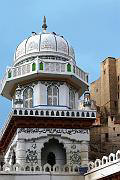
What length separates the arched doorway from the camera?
21375 millimetres

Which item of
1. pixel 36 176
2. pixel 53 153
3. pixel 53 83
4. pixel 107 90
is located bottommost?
pixel 36 176

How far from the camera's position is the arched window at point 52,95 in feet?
73.2

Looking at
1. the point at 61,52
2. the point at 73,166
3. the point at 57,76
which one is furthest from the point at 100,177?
the point at 61,52

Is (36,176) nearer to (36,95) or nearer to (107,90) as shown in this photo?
(36,95)

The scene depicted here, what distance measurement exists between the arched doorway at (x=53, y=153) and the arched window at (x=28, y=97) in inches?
82.4

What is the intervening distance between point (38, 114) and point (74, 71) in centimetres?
300

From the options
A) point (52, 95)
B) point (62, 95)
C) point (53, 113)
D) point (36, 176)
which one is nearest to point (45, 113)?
point (53, 113)

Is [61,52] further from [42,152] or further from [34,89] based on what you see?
[42,152]

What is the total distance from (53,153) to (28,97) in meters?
2.92

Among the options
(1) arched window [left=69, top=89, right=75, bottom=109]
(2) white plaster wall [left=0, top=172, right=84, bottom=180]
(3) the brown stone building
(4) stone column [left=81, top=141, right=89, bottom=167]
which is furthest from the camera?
(3) the brown stone building

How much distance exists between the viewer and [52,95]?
886 inches

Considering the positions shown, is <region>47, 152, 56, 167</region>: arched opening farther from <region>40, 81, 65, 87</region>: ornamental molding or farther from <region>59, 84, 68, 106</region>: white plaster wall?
<region>40, 81, 65, 87</region>: ornamental molding

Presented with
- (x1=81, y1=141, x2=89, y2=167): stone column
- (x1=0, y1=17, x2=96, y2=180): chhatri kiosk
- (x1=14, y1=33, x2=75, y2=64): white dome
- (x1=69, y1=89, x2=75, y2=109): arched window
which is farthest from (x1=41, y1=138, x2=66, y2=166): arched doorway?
(x1=14, y1=33, x2=75, y2=64): white dome

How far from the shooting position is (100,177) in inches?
693
